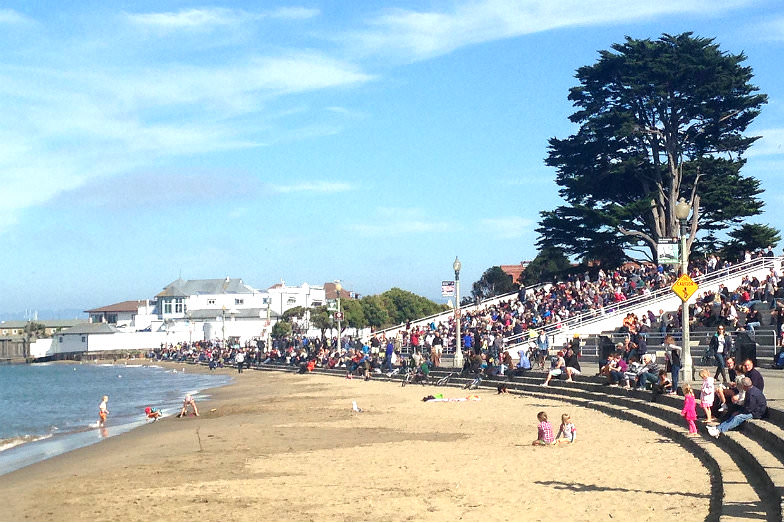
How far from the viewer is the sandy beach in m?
12.0

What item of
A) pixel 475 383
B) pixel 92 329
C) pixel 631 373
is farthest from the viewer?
pixel 92 329

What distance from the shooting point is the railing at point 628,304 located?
133 ft

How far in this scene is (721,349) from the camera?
23.6 meters

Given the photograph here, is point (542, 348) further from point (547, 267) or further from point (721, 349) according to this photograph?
point (547, 267)

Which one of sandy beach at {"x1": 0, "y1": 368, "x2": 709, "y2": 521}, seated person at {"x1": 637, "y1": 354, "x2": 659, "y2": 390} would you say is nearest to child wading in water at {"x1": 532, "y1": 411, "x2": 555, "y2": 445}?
sandy beach at {"x1": 0, "y1": 368, "x2": 709, "y2": 521}

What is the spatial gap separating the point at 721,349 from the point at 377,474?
12087 mm

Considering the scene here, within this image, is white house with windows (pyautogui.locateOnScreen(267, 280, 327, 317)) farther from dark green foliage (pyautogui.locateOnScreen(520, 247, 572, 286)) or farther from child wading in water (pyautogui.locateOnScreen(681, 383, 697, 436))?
child wading in water (pyautogui.locateOnScreen(681, 383, 697, 436))

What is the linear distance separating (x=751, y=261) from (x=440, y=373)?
15.8 meters

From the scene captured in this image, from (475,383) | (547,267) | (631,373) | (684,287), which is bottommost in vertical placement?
(475,383)

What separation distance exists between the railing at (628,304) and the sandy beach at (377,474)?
52.5 feet

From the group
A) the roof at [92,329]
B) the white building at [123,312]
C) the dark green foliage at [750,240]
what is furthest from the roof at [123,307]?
the dark green foliage at [750,240]

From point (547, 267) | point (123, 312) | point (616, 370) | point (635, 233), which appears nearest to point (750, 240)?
point (635, 233)

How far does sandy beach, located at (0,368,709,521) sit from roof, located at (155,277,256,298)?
443 ft

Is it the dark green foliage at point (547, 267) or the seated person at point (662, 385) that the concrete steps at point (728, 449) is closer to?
the seated person at point (662, 385)
